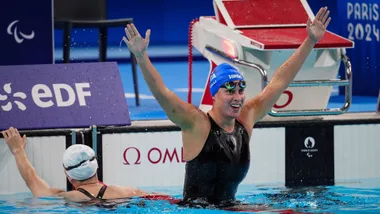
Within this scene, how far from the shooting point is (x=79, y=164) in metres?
5.47

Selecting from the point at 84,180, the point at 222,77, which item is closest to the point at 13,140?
the point at 84,180

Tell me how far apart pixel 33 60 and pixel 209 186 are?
2.69 meters

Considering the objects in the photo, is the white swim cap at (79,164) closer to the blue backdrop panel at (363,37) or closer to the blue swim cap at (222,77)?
the blue swim cap at (222,77)

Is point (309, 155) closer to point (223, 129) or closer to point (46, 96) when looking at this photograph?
point (223, 129)

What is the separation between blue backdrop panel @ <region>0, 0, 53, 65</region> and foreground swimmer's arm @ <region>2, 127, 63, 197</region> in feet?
4.11

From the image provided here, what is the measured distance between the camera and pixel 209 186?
5.23m

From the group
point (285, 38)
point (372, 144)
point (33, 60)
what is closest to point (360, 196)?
point (372, 144)

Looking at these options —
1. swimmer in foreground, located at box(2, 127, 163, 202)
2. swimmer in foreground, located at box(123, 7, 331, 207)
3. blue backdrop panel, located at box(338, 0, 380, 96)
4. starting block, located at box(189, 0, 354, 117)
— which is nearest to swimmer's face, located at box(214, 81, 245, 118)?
swimmer in foreground, located at box(123, 7, 331, 207)

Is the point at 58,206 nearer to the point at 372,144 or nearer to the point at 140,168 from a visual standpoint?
the point at 140,168

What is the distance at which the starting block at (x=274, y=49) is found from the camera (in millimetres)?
6652

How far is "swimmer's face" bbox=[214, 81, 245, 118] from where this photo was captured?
502 centimetres

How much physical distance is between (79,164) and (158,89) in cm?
102

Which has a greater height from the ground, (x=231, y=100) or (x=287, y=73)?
(x=287, y=73)

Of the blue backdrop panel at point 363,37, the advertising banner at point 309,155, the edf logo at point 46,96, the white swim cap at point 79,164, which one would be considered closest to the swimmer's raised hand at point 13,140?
the edf logo at point 46,96
